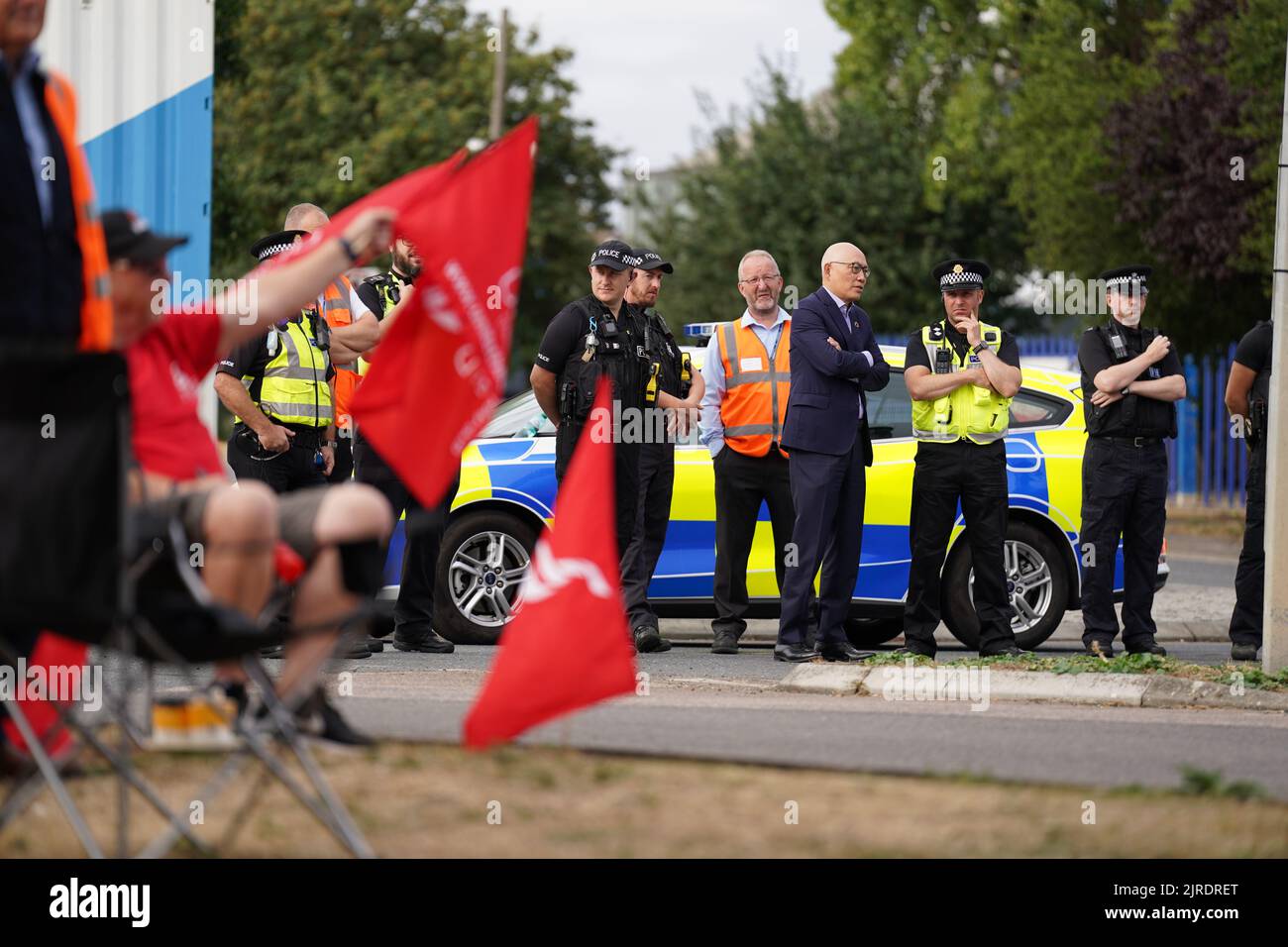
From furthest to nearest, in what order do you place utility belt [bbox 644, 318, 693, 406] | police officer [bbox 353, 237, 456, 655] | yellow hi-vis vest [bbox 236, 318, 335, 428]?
utility belt [bbox 644, 318, 693, 406] < police officer [bbox 353, 237, 456, 655] < yellow hi-vis vest [bbox 236, 318, 335, 428]

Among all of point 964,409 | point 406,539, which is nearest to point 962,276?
point 964,409

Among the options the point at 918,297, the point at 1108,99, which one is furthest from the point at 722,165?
the point at 1108,99

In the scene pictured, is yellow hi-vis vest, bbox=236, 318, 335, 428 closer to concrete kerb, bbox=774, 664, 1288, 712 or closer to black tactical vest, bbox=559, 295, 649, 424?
black tactical vest, bbox=559, 295, 649, 424

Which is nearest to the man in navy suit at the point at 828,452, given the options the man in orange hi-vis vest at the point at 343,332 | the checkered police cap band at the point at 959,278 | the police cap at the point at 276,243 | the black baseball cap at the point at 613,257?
the checkered police cap band at the point at 959,278

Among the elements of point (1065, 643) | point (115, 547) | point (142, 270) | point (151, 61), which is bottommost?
point (1065, 643)

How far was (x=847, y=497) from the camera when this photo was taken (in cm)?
1054

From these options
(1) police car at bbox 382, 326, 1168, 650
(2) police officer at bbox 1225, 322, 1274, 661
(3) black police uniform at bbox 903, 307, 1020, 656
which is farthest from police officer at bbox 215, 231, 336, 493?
(2) police officer at bbox 1225, 322, 1274, 661

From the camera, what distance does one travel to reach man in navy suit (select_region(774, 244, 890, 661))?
10422mm

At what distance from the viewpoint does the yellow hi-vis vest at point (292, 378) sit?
9.66m

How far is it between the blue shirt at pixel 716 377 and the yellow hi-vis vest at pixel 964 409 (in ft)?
3.35

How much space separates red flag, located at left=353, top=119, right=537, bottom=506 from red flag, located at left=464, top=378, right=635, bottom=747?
1.22 ft

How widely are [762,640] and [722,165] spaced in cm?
2615
